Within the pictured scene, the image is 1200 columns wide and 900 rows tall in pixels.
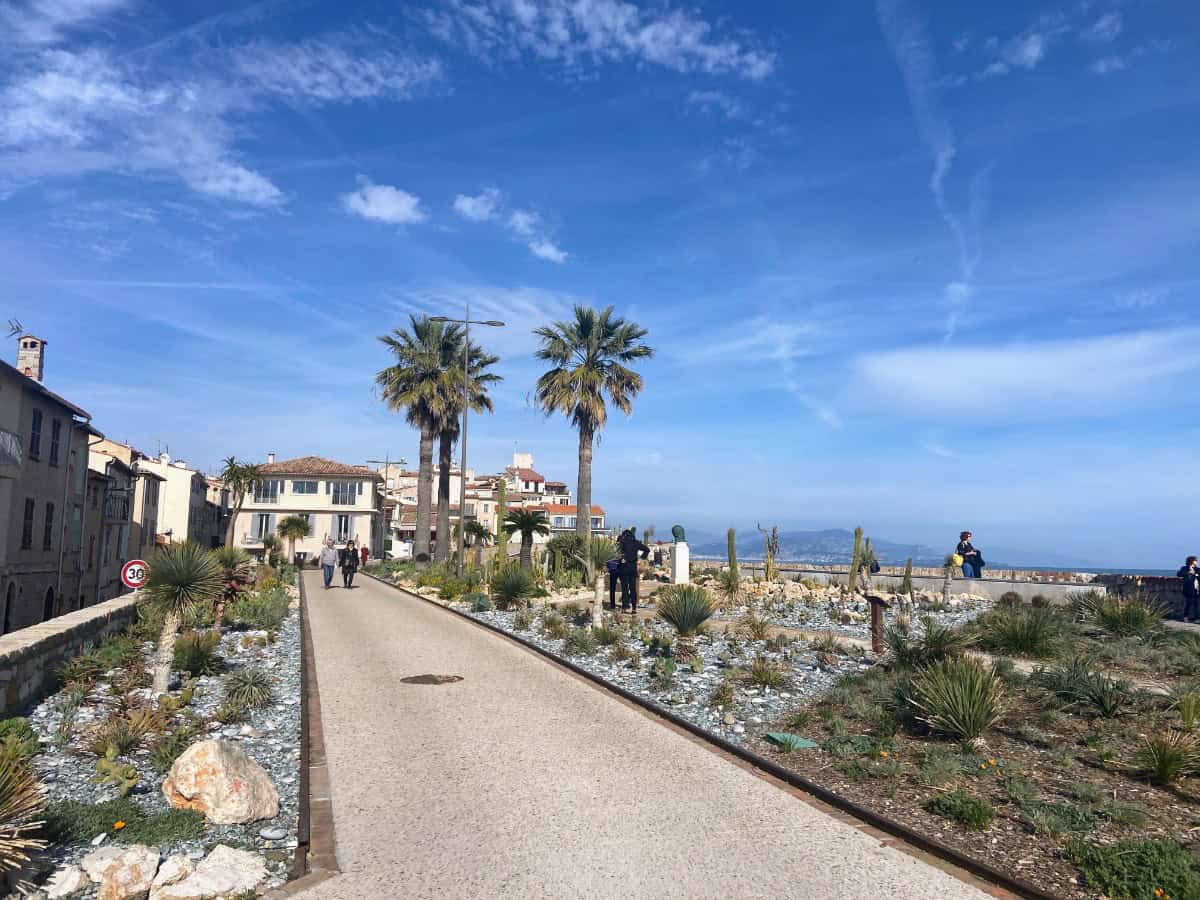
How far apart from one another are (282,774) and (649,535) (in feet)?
130

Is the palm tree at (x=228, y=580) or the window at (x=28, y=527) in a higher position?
the window at (x=28, y=527)

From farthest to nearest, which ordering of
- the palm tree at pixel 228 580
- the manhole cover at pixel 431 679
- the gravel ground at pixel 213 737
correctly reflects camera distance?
the manhole cover at pixel 431 679
the palm tree at pixel 228 580
the gravel ground at pixel 213 737

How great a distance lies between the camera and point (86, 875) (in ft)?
18.2

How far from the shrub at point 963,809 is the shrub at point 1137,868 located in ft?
2.43

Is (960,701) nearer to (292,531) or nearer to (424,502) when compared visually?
(424,502)

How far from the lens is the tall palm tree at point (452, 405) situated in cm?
4341

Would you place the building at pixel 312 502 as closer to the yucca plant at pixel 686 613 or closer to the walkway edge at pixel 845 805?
the yucca plant at pixel 686 613

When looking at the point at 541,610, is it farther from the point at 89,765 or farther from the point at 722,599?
the point at 89,765

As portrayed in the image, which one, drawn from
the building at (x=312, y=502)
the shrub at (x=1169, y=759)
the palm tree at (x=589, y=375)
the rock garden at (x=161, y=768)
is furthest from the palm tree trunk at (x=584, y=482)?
the building at (x=312, y=502)

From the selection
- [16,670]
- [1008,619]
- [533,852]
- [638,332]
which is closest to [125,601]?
[16,670]

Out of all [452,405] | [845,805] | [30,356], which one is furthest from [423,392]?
[845,805]

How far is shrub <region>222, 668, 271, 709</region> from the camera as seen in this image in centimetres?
1103

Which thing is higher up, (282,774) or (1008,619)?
(1008,619)

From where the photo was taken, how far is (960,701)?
9539 mm
